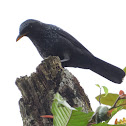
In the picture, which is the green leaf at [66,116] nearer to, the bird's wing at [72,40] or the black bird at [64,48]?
the black bird at [64,48]

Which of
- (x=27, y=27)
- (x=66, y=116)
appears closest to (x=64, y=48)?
(x=27, y=27)

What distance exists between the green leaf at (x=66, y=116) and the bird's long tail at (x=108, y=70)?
3525mm

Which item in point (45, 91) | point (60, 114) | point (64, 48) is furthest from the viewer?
point (64, 48)

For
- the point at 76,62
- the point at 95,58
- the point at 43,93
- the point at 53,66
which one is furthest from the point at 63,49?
the point at 43,93

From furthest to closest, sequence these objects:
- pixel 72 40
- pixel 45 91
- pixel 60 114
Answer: pixel 72 40
pixel 45 91
pixel 60 114

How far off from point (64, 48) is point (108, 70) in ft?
3.44

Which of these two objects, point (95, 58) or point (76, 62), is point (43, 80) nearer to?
point (76, 62)

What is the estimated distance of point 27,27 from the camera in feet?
14.5

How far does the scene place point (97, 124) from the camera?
3.08 ft

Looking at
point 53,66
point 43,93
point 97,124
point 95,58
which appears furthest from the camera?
point 95,58

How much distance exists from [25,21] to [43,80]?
266 cm

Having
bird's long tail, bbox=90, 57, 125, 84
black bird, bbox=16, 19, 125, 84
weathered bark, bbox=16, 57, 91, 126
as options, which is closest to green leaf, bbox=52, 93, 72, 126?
weathered bark, bbox=16, 57, 91, 126

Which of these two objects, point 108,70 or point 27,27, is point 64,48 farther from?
point 108,70

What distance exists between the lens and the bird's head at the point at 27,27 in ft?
14.1
